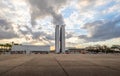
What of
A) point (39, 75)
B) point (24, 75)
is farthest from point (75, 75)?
point (24, 75)

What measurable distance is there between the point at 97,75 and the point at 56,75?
108 inches

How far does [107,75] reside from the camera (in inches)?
571

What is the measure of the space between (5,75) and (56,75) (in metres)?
3.40

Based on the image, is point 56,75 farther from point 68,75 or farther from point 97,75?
point 97,75

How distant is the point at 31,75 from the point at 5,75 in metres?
1.73

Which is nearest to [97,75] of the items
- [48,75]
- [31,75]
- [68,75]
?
[68,75]

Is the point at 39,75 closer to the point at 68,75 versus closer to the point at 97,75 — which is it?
the point at 68,75

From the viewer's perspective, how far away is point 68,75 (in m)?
14.6

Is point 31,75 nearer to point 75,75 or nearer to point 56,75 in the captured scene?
point 56,75

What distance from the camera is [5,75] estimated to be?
14.5m

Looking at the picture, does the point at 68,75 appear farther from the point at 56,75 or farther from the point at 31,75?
the point at 31,75

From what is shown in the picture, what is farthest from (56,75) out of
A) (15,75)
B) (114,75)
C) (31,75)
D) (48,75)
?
(114,75)

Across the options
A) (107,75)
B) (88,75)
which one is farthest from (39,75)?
(107,75)

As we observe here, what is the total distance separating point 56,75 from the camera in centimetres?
1459
